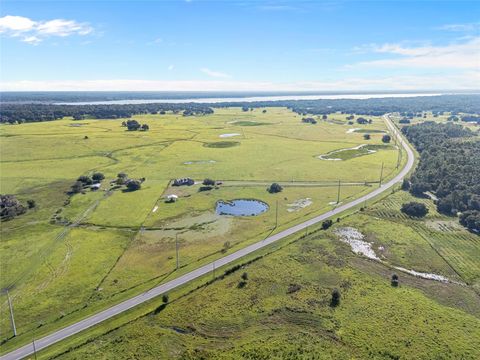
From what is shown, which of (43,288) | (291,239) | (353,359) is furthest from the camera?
(291,239)

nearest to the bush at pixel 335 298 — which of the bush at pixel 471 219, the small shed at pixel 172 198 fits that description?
the bush at pixel 471 219

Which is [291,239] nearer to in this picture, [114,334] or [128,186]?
[114,334]

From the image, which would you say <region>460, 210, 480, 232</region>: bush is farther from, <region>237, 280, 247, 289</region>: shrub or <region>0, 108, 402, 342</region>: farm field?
<region>237, 280, 247, 289</region>: shrub

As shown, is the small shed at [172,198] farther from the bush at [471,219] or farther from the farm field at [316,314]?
the bush at [471,219]

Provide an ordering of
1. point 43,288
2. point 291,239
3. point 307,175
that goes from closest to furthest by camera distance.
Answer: point 43,288, point 291,239, point 307,175

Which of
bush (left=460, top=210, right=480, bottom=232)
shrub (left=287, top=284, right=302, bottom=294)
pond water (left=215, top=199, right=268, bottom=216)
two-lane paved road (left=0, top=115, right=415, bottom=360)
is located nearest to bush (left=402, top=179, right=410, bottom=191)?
bush (left=460, top=210, right=480, bottom=232)

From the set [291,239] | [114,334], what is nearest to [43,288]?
[114,334]
